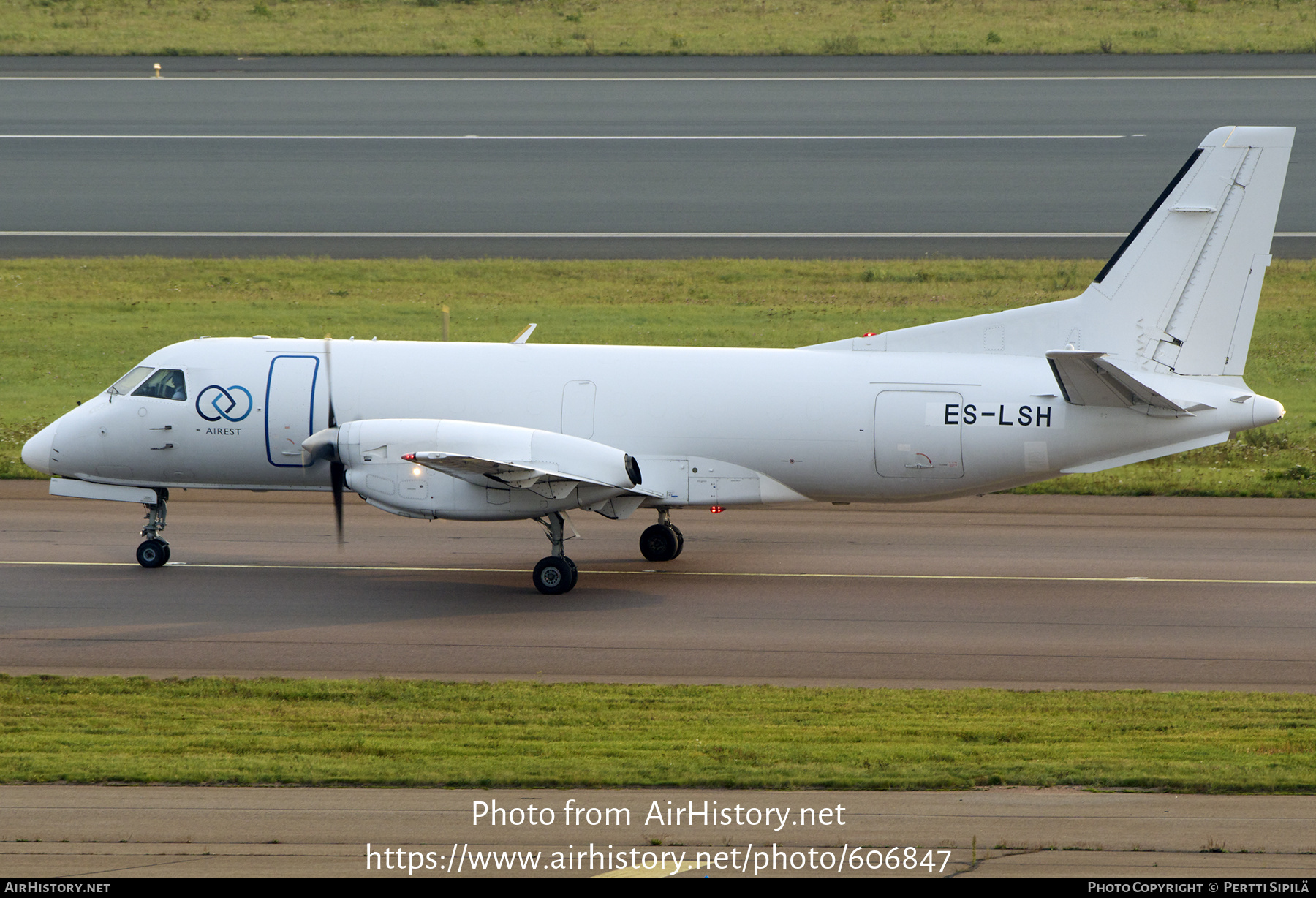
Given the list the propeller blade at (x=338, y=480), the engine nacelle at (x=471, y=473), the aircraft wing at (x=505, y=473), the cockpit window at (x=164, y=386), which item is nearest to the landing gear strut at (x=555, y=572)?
the engine nacelle at (x=471, y=473)

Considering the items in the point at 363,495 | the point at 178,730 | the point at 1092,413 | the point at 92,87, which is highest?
the point at 92,87

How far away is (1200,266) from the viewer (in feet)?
64.1

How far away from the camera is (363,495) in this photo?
1861 centimetres

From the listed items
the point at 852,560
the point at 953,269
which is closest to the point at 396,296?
the point at 953,269

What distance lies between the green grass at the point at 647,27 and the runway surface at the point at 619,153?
1508 millimetres

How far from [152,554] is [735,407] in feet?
27.7

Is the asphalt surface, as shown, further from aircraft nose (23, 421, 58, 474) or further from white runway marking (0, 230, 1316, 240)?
white runway marking (0, 230, 1316, 240)

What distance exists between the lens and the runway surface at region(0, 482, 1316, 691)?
1658cm

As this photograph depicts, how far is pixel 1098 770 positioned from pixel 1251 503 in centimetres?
1488

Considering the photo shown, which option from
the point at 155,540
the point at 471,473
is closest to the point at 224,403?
the point at 155,540

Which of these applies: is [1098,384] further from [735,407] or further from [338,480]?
[338,480]

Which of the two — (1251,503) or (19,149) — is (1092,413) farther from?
(19,149)

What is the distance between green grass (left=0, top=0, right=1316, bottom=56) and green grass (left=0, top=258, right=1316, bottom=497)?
19017 millimetres
